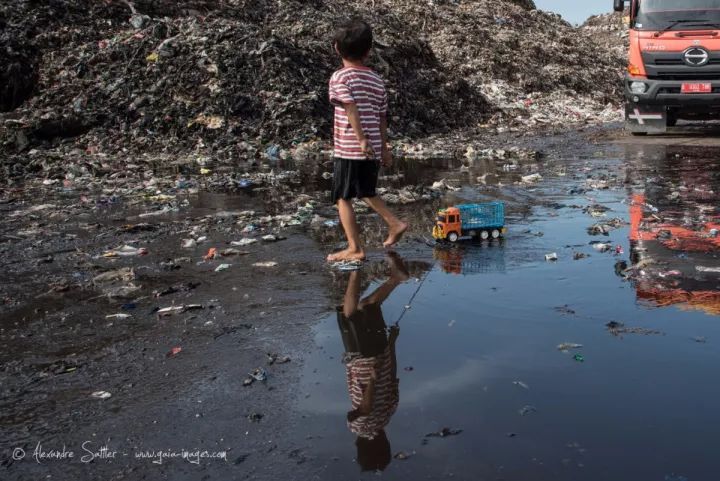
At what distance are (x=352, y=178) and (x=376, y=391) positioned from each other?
2190 millimetres

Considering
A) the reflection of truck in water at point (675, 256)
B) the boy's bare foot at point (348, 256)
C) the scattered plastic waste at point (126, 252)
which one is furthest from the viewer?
the scattered plastic waste at point (126, 252)

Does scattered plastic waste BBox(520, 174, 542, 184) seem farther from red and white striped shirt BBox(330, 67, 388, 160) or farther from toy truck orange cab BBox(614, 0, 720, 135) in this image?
toy truck orange cab BBox(614, 0, 720, 135)

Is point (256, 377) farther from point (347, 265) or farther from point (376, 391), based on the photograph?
point (347, 265)

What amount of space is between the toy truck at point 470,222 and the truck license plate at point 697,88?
277 inches

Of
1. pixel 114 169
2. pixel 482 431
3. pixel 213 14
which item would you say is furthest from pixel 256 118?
pixel 482 431

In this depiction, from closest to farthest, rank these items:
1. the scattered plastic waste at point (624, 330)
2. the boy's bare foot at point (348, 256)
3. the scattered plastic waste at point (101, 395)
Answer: the scattered plastic waste at point (101, 395) < the scattered plastic waste at point (624, 330) < the boy's bare foot at point (348, 256)

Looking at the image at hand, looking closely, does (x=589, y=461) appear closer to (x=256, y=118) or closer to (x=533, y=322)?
(x=533, y=322)

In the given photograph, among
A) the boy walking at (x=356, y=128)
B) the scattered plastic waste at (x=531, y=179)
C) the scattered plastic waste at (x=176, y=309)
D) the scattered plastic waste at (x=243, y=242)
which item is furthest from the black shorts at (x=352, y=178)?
the scattered plastic waste at (x=531, y=179)

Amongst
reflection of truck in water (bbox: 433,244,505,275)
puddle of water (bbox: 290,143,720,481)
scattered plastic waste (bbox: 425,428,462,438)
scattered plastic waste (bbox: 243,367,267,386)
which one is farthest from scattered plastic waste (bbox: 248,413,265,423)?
reflection of truck in water (bbox: 433,244,505,275)

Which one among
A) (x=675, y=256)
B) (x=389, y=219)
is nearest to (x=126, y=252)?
(x=389, y=219)

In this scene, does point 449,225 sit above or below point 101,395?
above

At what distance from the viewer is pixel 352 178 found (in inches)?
179

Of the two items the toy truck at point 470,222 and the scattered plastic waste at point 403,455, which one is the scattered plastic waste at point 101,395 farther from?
the toy truck at point 470,222

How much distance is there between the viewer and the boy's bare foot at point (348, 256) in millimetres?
4477
